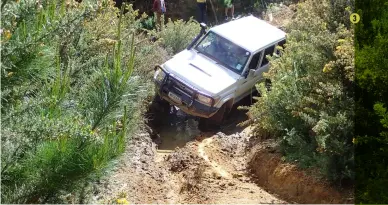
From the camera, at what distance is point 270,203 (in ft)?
23.1

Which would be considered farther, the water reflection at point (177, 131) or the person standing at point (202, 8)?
the person standing at point (202, 8)

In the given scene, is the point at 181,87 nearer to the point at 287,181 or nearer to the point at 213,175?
the point at 213,175

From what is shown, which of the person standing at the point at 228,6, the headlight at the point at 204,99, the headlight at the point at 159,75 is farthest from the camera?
the person standing at the point at 228,6

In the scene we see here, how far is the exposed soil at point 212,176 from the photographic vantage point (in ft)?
23.5

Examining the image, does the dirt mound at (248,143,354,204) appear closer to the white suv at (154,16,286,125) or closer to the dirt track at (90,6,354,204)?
the dirt track at (90,6,354,204)

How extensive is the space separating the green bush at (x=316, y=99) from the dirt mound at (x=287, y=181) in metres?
0.18

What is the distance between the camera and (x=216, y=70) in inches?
408

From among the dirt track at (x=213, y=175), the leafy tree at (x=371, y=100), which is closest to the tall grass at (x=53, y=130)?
the dirt track at (x=213, y=175)

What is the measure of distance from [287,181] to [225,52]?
3704 millimetres

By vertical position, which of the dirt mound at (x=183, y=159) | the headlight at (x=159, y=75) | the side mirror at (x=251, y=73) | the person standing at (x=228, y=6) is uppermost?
the headlight at (x=159, y=75)

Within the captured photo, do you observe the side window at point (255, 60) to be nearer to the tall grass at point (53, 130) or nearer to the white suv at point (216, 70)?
the white suv at point (216, 70)

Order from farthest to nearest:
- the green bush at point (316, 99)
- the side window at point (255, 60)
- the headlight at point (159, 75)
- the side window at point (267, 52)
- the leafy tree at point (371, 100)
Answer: the side window at point (267, 52), the side window at point (255, 60), the headlight at point (159, 75), the green bush at point (316, 99), the leafy tree at point (371, 100)

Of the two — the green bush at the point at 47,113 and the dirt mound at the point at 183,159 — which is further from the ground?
the green bush at the point at 47,113

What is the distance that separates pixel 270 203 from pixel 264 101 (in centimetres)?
197
